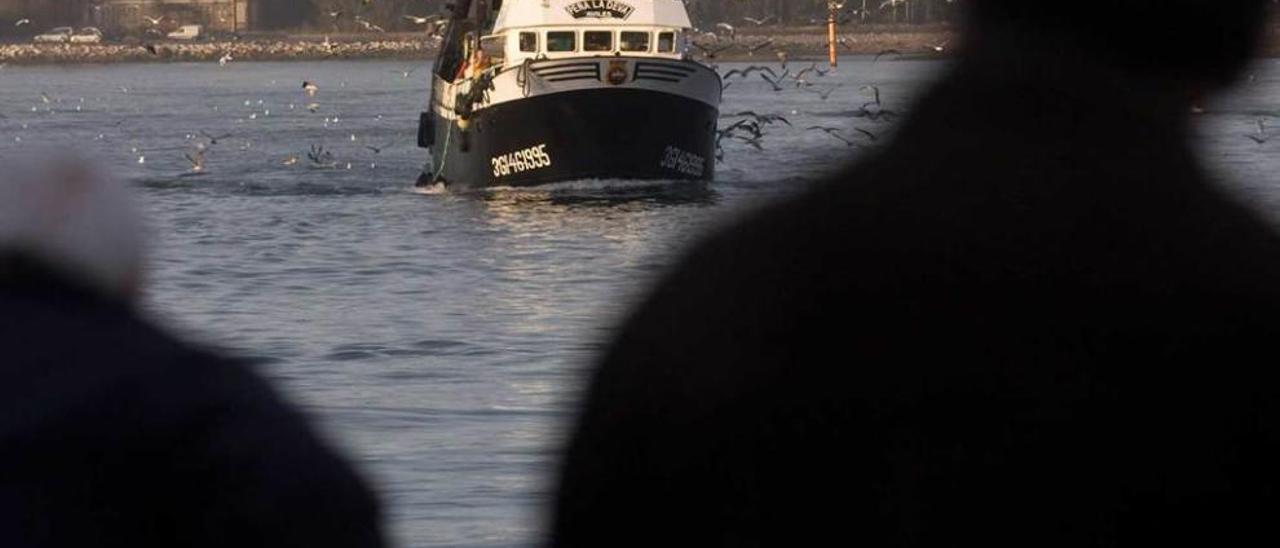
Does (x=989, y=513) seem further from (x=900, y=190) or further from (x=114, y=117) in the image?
(x=114, y=117)

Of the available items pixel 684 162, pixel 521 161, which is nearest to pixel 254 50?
pixel 521 161

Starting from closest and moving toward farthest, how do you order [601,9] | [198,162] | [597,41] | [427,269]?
[427,269] → [601,9] → [597,41] → [198,162]

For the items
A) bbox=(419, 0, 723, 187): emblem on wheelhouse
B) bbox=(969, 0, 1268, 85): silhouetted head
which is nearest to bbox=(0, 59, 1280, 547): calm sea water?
bbox=(969, 0, 1268, 85): silhouetted head

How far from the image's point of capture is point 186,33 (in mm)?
115875

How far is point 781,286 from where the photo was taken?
6.46 ft

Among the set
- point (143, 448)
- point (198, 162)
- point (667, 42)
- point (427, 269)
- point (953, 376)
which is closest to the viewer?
point (953, 376)

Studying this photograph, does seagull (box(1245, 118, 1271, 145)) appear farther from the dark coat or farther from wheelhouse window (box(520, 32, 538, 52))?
the dark coat

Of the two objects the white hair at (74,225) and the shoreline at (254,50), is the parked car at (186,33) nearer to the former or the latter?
the shoreline at (254,50)

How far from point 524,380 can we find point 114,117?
136 feet

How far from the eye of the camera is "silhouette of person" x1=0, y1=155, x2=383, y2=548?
2342 millimetres

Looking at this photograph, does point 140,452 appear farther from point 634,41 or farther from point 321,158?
point 321,158

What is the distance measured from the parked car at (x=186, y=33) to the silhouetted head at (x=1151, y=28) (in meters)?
115

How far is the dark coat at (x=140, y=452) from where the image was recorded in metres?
2.34

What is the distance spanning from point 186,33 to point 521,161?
296 ft
